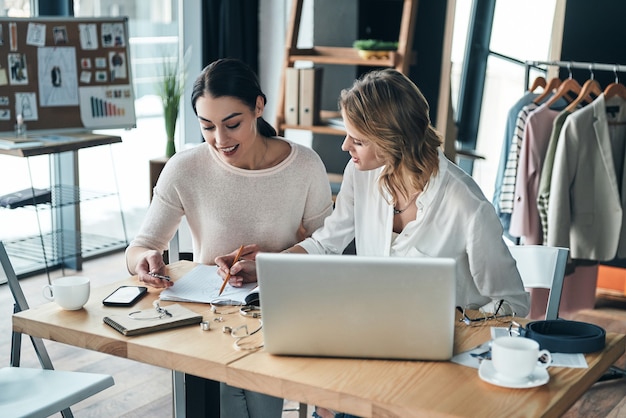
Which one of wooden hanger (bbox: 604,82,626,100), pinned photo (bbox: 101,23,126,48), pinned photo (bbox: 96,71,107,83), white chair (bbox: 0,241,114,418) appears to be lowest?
white chair (bbox: 0,241,114,418)

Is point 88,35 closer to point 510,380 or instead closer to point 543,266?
point 543,266

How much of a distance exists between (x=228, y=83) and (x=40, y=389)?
0.95 meters

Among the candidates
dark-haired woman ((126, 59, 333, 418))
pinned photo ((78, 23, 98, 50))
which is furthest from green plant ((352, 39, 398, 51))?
dark-haired woman ((126, 59, 333, 418))

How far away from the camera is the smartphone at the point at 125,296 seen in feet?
6.61

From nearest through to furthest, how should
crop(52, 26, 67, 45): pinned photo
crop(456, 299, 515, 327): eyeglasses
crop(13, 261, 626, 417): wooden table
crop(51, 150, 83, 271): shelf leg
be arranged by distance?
1. crop(13, 261, 626, 417): wooden table
2. crop(456, 299, 515, 327): eyeglasses
3. crop(52, 26, 67, 45): pinned photo
4. crop(51, 150, 83, 271): shelf leg

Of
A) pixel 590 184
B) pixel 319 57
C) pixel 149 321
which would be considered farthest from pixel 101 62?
pixel 149 321

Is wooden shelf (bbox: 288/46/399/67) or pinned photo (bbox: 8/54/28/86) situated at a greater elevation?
wooden shelf (bbox: 288/46/399/67)

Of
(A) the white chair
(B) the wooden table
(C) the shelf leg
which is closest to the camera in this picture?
(B) the wooden table

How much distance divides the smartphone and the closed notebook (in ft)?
0.28

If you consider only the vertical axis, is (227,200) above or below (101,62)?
below

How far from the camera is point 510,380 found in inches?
62.1

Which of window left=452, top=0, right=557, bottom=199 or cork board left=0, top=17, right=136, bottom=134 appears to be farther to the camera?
window left=452, top=0, right=557, bottom=199

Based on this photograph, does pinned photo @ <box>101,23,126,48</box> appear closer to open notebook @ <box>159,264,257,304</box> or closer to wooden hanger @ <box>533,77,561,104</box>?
wooden hanger @ <box>533,77,561,104</box>

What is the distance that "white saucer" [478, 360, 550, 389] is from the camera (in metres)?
1.57
